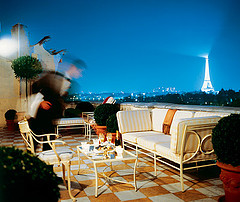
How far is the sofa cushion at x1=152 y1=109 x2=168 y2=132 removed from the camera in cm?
458

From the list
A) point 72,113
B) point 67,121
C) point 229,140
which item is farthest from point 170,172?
point 72,113

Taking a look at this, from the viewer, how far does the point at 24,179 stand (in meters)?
0.99

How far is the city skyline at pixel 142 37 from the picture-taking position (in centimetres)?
500

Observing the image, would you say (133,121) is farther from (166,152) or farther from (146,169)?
(166,152)

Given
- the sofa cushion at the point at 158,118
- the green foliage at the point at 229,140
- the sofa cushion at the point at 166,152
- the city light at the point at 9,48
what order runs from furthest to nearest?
the city light at the point at 9,48 < the sofa cushion at the point at 158,118 < the sofa cushion at the point at 166,152 < the green foliage at the point at 229,140

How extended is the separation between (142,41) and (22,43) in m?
6.34

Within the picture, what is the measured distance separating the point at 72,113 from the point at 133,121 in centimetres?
491

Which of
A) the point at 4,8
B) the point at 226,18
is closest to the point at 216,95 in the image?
the point at 226,18

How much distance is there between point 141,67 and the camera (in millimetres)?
14297

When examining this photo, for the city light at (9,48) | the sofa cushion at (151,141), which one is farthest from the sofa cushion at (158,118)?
the city light at (9,48)

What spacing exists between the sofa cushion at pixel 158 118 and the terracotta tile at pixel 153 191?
1.66 meters

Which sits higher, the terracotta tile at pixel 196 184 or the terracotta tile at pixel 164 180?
the terracotta tile at pixel 164 180

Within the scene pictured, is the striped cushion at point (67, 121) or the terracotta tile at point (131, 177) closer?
the terracotta tile at point (131, 177)

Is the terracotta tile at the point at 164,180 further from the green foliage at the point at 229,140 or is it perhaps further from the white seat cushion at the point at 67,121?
the white seat cushion at the point at 67,121
